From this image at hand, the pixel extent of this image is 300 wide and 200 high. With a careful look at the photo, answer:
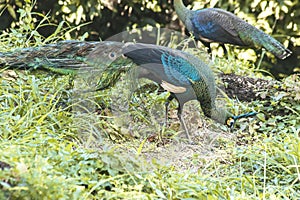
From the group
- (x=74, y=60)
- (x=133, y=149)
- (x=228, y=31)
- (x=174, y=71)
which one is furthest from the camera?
(x=228, y=31)

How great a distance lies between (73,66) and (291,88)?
201cm

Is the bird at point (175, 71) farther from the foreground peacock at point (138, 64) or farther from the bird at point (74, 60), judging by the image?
the bird at point (74, 60)

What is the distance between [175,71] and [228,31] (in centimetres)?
191

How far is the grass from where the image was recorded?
3.12 m

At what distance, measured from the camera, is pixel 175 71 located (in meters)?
4.10

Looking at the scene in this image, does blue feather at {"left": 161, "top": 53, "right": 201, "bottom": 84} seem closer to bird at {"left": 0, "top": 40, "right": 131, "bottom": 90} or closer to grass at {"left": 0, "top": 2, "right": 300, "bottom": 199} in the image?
bird at {"left": 0, "top": 40, "right": 131, "bottom": 90}

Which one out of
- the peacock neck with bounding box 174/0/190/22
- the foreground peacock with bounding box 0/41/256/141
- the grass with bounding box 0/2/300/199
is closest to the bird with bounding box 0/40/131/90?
the foreground peacock with bounding box 0/41/256/141

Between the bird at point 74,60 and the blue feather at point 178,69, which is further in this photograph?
the bird at point 74,60

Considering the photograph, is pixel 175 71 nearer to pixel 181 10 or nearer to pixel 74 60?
pixel 74 60

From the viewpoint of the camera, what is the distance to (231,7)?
24.7ft

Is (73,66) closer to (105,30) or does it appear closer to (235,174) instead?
(235,174)

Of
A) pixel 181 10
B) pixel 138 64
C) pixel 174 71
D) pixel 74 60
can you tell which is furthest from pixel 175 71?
pixel 181 10

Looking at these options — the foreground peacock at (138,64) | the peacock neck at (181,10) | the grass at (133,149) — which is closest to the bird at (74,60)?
the foreground peacock at (138,64)

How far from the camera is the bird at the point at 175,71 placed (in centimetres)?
410
